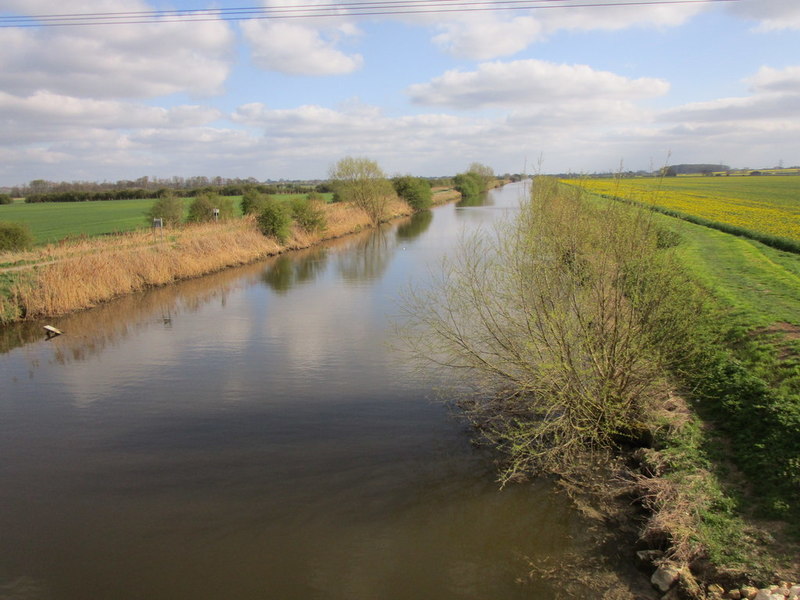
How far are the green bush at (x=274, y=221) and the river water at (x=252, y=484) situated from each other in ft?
56.7

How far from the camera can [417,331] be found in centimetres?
1290

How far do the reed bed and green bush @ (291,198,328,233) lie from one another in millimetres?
1803

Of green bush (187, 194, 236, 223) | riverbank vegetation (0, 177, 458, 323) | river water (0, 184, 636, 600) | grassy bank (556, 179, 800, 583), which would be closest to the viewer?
grassy bank (556, 179, 800, 583)

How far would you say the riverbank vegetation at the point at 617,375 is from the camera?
6457mm

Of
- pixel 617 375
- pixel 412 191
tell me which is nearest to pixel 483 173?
pixel 412 191

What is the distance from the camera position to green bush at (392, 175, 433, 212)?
57.3m

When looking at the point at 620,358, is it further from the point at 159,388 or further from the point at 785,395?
the point at 159,388

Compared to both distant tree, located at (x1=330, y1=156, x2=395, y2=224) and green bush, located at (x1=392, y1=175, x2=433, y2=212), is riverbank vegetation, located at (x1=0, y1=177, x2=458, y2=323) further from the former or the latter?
green bush, located at (x1=392, y1=175, x2=433, y2=212)

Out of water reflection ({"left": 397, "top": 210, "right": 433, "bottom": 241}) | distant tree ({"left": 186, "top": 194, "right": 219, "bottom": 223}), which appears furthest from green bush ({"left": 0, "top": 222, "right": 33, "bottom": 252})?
water reflection ({"left": 397, "top": 210, "right": 433, "bottom": 241})

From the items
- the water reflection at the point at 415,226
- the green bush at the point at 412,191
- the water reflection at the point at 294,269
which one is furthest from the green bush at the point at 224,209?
the green bush at the point at 412,191

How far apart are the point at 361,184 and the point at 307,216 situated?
40.1 ft

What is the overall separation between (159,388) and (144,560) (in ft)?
17.6

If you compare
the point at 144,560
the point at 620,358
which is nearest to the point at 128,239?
the point at 144,560

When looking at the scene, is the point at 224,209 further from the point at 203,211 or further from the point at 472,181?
the point at 472,181
